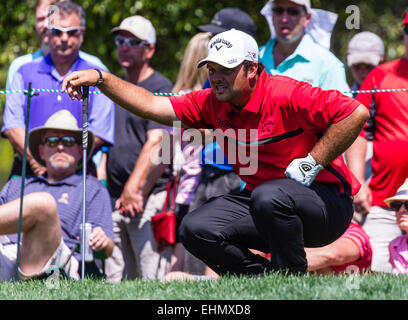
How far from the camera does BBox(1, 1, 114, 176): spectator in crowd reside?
7.67 metres

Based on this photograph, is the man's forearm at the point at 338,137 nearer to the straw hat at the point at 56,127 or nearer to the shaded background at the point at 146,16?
the straw hat at the point at 56,127

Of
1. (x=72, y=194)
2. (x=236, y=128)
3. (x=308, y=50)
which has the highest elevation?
(x=308, y=50)

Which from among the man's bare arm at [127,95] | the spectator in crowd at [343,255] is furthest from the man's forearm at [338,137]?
the spectator in crowd at [343,255]

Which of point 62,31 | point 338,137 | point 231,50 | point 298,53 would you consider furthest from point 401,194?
point 62,31

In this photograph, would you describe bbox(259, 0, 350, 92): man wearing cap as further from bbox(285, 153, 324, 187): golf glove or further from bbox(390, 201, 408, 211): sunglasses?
bbox(285, 153, 324, 187): golf glove

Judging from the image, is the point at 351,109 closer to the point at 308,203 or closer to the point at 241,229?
the point at 308,203

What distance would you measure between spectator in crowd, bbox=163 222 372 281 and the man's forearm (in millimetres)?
1353

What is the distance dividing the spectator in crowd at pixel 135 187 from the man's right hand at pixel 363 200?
6.07 ft

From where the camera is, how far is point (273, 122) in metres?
5.71

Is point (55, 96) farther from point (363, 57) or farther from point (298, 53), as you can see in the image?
point (363, 57)

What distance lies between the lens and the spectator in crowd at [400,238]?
6.95 metres

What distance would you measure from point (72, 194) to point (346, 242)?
2315 mm
